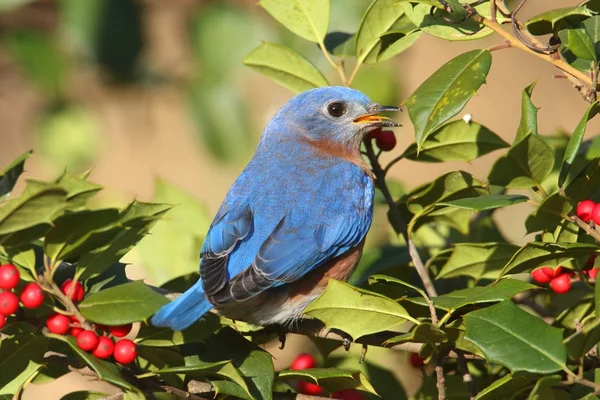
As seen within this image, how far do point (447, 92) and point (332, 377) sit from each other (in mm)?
998

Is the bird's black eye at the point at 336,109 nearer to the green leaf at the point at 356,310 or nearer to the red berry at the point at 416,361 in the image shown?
the red berry at the point at 416,361

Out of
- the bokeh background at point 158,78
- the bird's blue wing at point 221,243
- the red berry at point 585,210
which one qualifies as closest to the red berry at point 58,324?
the bird's blue wing at point 221,243

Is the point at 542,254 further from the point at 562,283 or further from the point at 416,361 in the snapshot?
the point at 416,361

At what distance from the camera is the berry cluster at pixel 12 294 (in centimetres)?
265

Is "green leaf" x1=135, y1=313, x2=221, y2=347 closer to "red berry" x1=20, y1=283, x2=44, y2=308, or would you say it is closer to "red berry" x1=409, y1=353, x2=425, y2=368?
"red berry" x1=20, y1=283, x2=44, y2=308

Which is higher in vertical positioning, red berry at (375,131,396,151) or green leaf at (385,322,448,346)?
red berry at (375,131,396,151)

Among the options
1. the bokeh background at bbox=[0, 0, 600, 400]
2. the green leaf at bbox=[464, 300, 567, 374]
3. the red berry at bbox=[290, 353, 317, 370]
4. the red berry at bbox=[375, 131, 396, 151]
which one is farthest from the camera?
the bokeh background at bbox=[0, 0, 600, 400]

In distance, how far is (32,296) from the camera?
2660 mm

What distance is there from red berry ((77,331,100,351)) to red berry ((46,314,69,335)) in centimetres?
6

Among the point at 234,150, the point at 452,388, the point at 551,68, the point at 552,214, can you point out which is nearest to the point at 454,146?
the point at 552,214

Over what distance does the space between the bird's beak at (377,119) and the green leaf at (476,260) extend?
981 millimetres

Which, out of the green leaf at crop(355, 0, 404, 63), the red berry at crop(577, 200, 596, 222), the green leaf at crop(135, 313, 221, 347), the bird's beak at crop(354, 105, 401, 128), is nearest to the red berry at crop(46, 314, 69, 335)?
the green leaf at crop(135, 313, 221, 347)

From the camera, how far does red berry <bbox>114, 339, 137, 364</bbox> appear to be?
2816 millimetres

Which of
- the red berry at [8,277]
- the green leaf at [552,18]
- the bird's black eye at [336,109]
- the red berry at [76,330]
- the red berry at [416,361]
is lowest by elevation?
the red berry at [416,361]
